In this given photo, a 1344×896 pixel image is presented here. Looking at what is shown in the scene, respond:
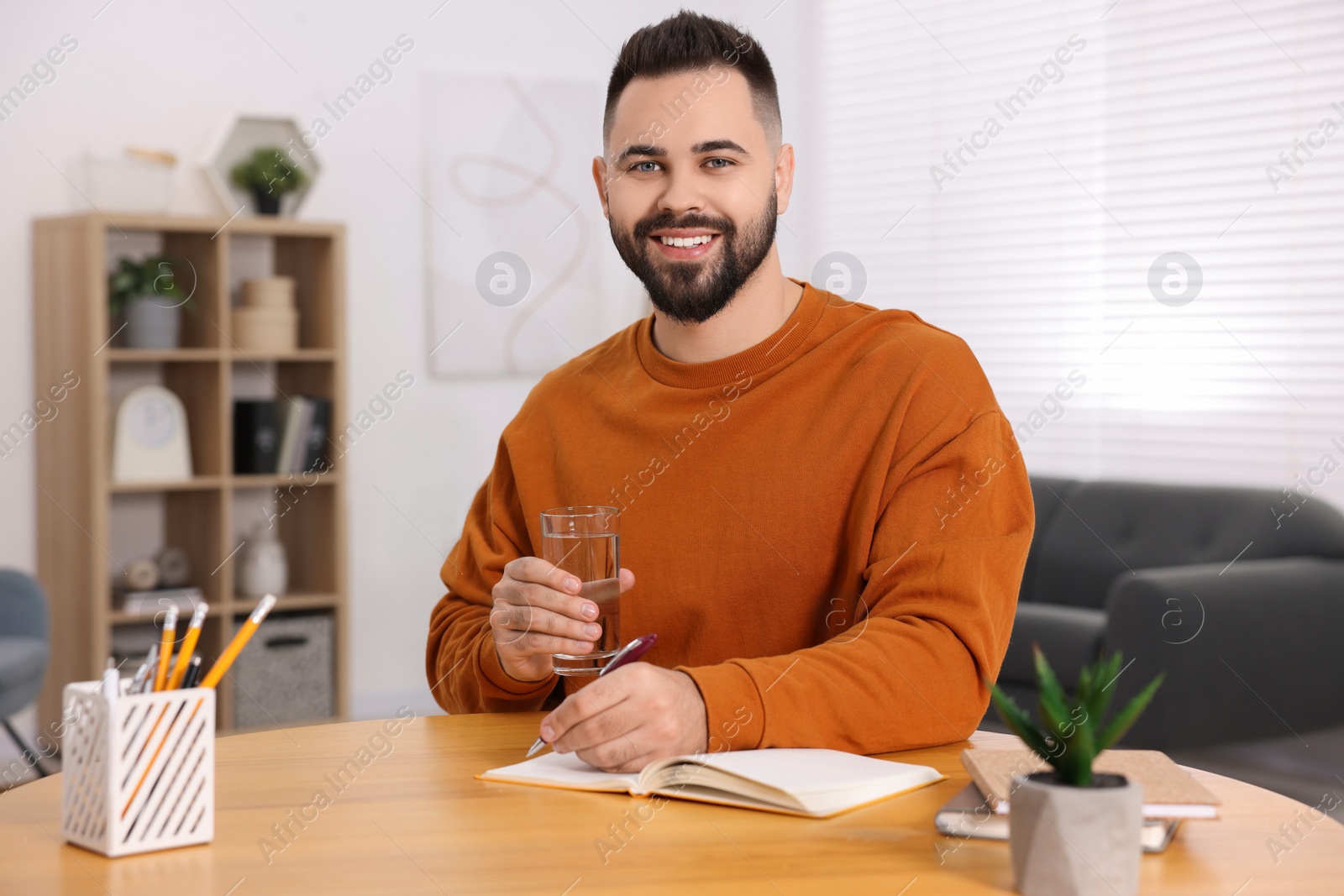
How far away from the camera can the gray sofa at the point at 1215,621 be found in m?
3.29

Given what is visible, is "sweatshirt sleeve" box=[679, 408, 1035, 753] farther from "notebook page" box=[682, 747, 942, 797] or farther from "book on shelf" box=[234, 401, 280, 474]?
"book on shelf" box=[234, 401, 280, 474]

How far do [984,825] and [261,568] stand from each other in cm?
363

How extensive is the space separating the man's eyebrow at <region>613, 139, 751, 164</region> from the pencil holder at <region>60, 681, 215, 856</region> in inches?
37.1

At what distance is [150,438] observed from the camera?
4117 mm

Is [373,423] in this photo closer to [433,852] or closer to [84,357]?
[84,357]

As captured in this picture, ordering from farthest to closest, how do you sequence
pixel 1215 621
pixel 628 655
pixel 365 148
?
pixel 365 148 → pixel 1215 621 → pixel 628 655

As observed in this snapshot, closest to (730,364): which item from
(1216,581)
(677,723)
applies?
(677,723)

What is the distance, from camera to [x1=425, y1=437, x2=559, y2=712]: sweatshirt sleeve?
1.57 m

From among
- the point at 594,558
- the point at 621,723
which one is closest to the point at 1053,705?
the point at 621,723

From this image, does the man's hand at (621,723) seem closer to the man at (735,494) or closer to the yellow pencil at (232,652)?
the man at (735,494)

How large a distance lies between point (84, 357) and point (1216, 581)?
10.4ft

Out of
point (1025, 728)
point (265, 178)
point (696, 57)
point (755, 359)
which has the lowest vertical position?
point (1025, 728)

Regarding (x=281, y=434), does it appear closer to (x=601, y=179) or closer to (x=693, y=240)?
(x=601, y=179)

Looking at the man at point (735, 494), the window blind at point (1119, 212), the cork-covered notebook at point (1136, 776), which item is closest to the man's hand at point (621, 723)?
the man at point (735, 494)
